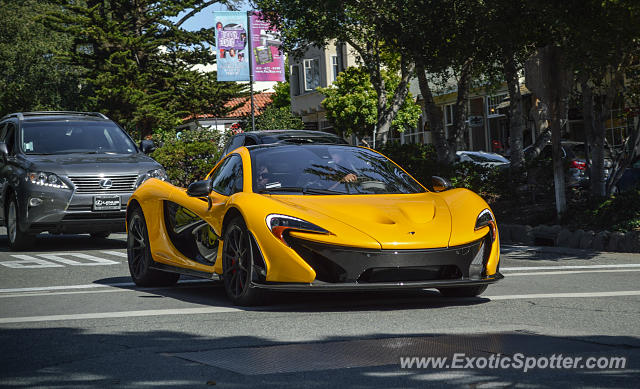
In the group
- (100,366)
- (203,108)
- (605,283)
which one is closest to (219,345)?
(100,366)

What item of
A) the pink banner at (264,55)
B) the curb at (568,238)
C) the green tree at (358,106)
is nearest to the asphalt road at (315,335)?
the curb at (568,238)

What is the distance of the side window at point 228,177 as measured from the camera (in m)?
8.45

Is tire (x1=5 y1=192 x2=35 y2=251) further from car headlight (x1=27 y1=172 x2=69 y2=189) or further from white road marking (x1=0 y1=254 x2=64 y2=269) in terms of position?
white road marking (x1=0 y1=254 x2=64 y2=269)

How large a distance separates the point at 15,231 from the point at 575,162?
511 inches

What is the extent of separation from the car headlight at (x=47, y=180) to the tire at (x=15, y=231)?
1.69ft

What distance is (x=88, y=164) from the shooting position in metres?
14.7

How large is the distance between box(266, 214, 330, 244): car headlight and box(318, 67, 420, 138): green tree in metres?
43.5

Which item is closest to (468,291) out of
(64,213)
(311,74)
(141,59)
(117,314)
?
(117,314)

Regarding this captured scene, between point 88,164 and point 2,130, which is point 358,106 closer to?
point 2,130

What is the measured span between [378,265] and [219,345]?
1584 millimetres

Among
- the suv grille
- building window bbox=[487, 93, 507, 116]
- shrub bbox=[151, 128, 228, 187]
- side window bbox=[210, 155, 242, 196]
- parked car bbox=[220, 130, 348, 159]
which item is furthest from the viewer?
building window bbox=[487, 93, 507, 116]

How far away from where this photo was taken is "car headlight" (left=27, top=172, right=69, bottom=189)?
567 inches

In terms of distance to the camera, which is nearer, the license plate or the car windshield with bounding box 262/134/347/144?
the license plate

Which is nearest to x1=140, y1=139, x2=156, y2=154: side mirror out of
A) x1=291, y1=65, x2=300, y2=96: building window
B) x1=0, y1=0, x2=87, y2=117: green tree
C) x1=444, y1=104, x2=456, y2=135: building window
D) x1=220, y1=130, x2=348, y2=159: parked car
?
x1=220, y1=130, x2=348, y2=159: parked car
